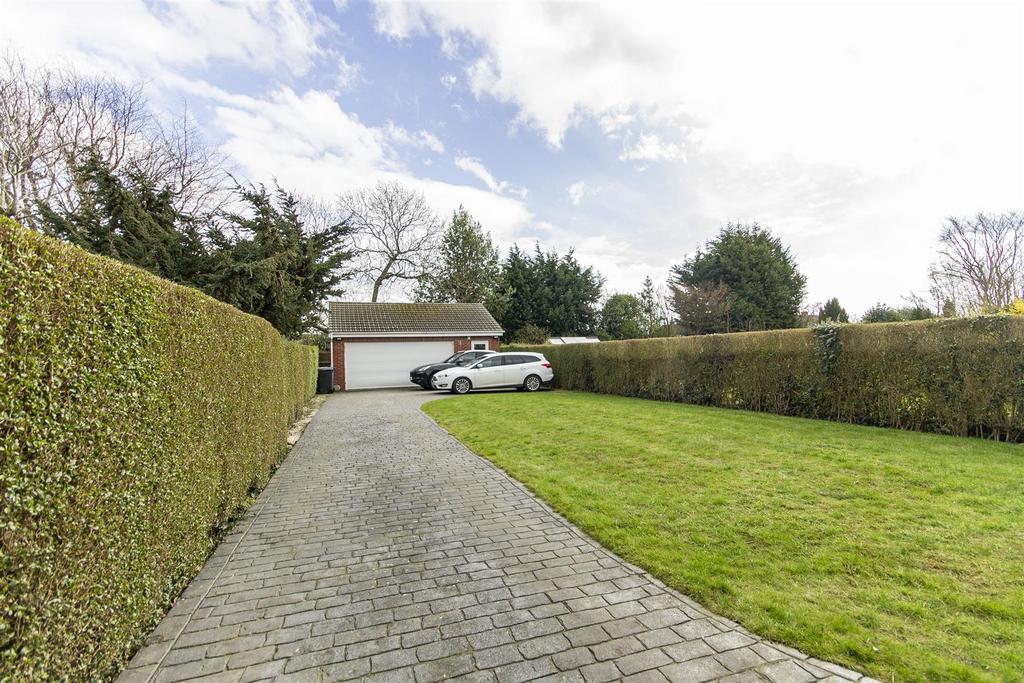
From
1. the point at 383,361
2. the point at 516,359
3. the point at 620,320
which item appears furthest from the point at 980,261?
the point at 383,361

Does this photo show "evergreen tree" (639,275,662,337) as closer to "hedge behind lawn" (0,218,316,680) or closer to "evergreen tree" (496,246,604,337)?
"evergreen tree" (496,246,604,337)

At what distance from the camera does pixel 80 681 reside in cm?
185

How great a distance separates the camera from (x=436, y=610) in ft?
8.85

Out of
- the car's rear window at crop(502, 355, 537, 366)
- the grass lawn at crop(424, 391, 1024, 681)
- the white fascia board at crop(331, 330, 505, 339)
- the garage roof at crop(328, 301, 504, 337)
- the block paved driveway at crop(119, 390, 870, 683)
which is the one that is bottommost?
the block paved driveway at crop(119, 390, 870, 683)

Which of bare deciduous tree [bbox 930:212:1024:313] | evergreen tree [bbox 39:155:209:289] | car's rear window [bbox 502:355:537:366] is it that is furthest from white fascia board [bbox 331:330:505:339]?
bare deciduous tree [bbox 930:212:1024:313]

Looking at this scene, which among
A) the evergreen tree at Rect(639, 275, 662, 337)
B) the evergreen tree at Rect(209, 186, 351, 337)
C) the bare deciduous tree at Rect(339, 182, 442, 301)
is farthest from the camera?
the evergreen tree at Rect(639, 275, 662, 337)

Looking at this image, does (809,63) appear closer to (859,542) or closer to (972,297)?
(859,542)

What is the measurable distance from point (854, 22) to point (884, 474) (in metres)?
6.64

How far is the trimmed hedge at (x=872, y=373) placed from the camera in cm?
662

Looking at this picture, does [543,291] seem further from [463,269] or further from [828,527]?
[828,527]

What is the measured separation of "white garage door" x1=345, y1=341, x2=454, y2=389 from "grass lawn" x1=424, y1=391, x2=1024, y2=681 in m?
13.4

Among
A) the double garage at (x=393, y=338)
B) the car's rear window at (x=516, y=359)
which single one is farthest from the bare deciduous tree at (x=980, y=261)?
the double garage at (x=393, y=338)

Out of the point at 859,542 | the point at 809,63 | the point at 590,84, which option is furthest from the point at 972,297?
the point at 859,542

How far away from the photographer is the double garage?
1923 centimetres
